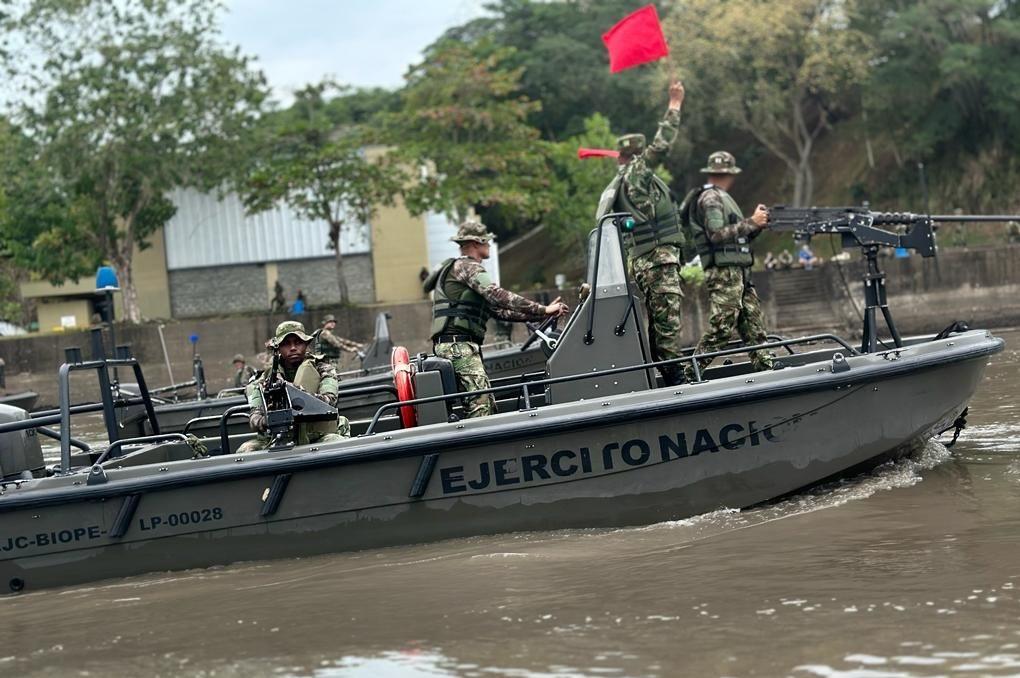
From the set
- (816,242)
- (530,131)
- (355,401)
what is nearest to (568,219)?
(530,131)

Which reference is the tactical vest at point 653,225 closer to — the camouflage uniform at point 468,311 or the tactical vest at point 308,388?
the camouflage uniform at point 468,311

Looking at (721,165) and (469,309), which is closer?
(469,309)

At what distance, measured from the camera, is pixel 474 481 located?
7293 mm

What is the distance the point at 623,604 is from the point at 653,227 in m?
3.25

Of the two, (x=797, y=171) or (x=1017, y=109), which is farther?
(x=797, y=171)

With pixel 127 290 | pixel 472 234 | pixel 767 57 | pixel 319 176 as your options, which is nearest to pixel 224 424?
pixel 472 234

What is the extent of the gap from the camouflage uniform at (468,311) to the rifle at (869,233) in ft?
6.33

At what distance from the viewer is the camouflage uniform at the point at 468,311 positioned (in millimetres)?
7875

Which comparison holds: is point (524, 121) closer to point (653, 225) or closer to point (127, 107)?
point (127, 107)

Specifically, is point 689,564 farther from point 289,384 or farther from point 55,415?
point 55,415

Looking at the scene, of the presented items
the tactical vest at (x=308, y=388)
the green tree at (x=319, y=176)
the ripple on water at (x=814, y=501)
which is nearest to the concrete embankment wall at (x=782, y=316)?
the green tree at (x=319, y=176)

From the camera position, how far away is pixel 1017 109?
3541cm

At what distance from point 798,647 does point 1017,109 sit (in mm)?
33766

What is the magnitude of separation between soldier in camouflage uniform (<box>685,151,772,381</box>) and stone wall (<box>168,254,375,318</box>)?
26.7 meters
